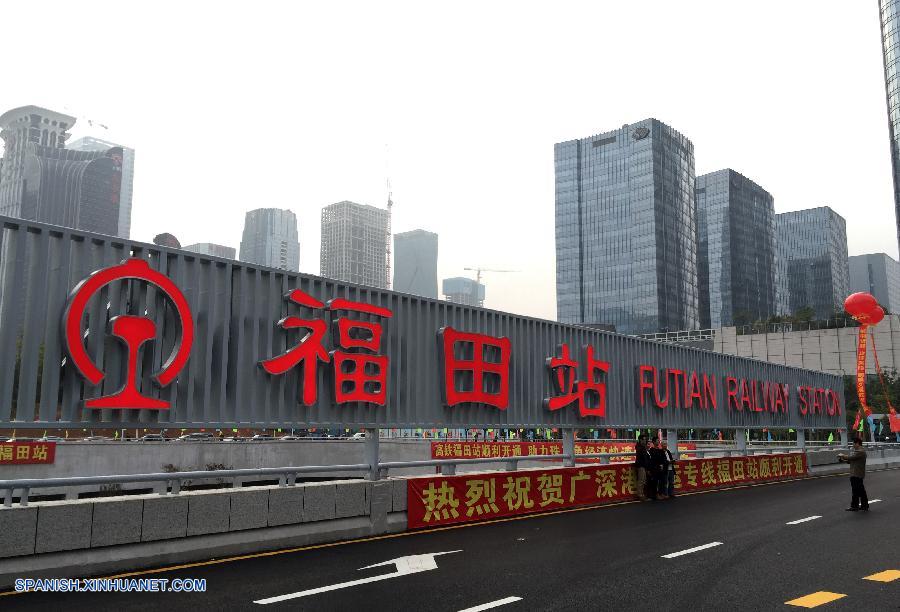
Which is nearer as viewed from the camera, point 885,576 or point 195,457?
point 885,576

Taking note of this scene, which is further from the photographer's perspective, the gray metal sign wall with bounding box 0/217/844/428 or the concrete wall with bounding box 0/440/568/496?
the concrete wall with bounding box 0/440/568/496

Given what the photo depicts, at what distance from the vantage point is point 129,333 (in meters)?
11.1

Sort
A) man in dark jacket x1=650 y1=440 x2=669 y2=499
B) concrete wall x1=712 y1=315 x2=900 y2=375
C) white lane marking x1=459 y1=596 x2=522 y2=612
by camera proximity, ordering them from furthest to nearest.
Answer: concrete wall x1=712 y1=315 x2=900 y2=375 → man in dark jacket x1=650 y1=440 x2=669 y2=499 → white lane marking x1=459 y1=596 x2=522 y2=612

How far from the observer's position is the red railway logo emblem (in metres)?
10.5

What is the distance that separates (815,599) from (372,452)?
8.17m

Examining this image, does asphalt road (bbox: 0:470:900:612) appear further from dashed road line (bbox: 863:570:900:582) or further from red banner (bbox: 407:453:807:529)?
red banner (bbox: 407:453:807:529)

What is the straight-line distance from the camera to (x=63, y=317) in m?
10.4

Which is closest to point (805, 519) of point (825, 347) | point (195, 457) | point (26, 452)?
point (26, 452)

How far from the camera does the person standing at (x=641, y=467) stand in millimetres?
19939

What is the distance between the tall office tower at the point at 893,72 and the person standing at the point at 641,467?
143 meters

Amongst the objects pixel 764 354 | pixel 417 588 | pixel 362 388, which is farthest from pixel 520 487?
pixel 764 354

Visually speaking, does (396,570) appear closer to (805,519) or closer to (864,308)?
(805,519)
